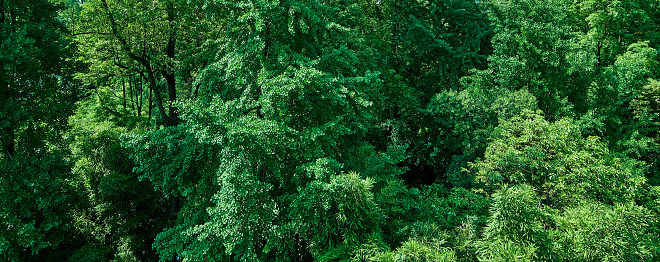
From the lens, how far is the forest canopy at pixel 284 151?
326 inches

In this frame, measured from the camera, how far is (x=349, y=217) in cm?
862

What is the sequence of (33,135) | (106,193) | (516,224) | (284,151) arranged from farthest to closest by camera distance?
(106,193) < (33,135) < (284,151) < (516,224)

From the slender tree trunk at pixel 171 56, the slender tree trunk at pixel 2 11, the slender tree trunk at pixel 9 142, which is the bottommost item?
the slender tree trunk at pixel 9 142

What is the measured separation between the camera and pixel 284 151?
29.8ft

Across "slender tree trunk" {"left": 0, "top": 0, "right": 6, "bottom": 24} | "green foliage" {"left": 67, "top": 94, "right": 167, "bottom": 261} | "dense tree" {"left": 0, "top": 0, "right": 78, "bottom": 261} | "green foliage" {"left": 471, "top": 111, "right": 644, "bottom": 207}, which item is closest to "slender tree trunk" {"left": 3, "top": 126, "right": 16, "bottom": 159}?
"dense tree" {"left": 0, "top": 0, "right": 78, "bottom": 261}

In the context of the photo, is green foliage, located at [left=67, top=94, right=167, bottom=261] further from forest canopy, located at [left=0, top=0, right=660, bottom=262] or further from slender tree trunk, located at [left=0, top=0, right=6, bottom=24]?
slender tree trunk, located at [left=0, top=0, right=6, bottom=24]

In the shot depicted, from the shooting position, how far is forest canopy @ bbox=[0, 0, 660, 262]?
8.27 metres

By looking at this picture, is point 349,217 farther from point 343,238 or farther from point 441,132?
point 441,132

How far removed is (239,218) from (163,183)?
2.96 meters

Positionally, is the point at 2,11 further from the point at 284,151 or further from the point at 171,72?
the point at 284,151

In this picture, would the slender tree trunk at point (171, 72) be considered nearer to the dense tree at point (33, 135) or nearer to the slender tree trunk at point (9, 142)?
the dense tree at point (33, 135)

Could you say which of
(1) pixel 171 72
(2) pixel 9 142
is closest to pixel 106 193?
(2) pixel 9 142

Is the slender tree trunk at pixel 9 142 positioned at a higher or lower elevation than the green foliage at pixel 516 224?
higher

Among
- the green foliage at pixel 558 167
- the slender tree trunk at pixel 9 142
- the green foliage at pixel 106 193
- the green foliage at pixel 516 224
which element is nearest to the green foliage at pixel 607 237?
the green foliage at pixel 516 224
